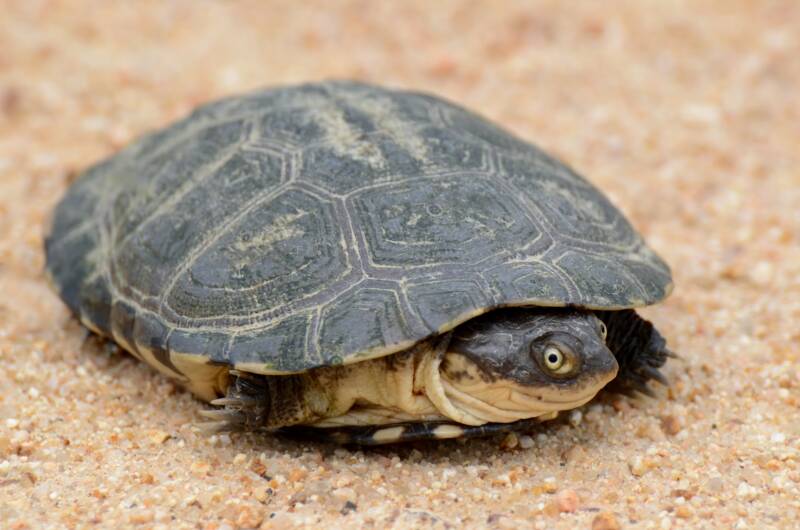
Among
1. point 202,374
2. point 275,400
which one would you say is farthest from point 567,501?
point 202,374

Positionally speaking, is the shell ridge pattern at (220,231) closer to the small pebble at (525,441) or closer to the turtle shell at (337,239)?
the turtle shell at (337,239)

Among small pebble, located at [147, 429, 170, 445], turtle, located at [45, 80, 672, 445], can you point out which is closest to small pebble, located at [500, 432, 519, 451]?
turtle, located at [45, 80, 672, 445]

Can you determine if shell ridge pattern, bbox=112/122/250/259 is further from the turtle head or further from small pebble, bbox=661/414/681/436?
small pebble, bbox=661/414/681/436

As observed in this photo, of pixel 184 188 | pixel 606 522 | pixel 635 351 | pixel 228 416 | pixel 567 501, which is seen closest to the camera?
pixel 606 522

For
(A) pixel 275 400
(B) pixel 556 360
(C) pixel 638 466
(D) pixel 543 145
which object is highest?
(D) pixel 543 145

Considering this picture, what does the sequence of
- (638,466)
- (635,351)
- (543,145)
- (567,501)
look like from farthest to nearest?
(543,145)
(635,351)
(638,466)
(567,501)

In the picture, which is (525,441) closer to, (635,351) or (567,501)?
(567,501)

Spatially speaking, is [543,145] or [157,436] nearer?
[157,436]

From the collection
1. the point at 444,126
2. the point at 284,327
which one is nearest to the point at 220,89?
the point at 444,126
